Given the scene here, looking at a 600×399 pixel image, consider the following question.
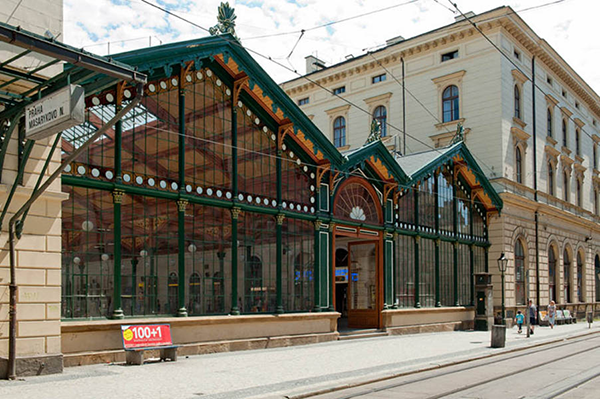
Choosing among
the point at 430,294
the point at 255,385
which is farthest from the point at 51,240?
the point at 430,294

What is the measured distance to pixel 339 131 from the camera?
45.1 metres

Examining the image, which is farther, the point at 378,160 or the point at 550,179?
the point at 550,179

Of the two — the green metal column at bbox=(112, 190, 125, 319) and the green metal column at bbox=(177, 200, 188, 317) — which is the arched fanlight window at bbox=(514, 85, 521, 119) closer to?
the green metal column at bbox=(177, 200, 188, 317)

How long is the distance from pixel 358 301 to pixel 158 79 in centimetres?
1346

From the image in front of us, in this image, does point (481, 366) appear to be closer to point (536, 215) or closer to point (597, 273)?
point (536, 215)

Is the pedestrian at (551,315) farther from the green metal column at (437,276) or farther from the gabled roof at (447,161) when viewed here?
the green metal column at (437,276)


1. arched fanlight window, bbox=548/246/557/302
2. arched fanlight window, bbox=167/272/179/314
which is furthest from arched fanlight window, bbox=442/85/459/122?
arched fanlight window, bbox=167/272/179/314

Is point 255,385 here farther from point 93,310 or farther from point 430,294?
point 430,294

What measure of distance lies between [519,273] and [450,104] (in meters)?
10.7

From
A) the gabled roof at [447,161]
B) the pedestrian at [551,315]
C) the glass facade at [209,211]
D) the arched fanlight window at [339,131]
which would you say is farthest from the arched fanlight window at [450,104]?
the glass facade at [209,211]

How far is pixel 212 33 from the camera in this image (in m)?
19.1

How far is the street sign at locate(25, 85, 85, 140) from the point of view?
11.2 m

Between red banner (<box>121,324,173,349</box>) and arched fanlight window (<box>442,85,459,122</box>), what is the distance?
26.3 meters

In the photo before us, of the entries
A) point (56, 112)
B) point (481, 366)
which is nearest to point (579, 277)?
point (481, 366)
